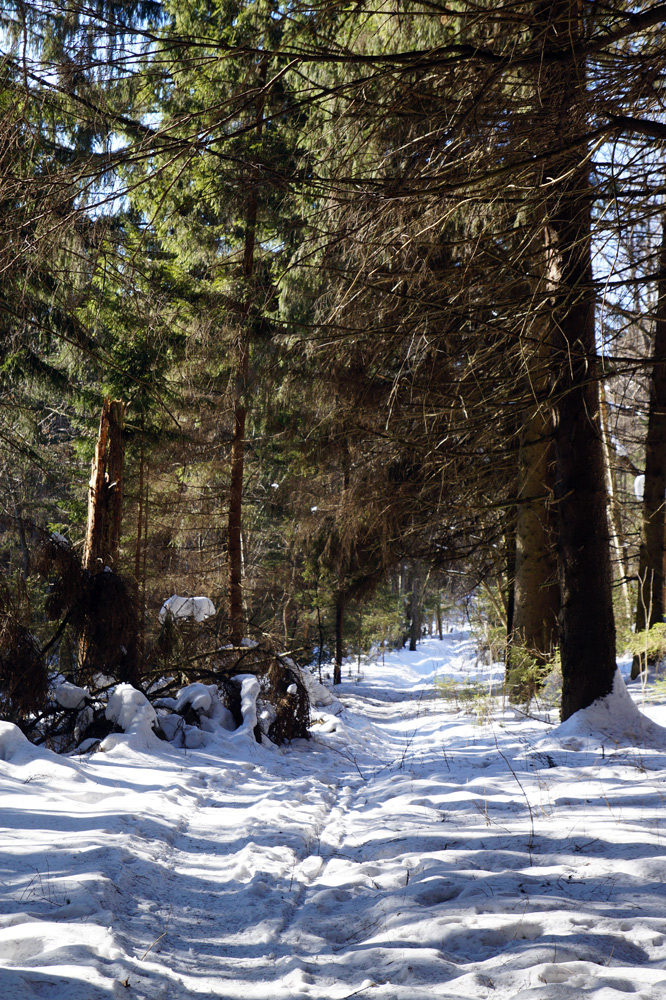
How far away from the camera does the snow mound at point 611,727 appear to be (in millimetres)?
5750

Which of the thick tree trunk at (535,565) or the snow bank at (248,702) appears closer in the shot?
the snow bank at (248,702)

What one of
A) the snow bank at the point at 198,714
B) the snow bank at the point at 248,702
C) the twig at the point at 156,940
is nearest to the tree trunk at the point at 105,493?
the snow bank at the point at 198,714

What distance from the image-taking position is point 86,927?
2.60 metres

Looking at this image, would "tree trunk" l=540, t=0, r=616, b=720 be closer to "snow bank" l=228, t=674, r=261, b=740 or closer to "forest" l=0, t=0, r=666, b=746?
"forest" l=0, t=0, r=666, b=746

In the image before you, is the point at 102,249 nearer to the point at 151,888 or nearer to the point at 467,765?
the point at 151,888

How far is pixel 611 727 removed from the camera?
19.5 ft

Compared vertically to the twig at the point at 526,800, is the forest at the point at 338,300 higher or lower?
higher

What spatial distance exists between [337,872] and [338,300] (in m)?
3.59

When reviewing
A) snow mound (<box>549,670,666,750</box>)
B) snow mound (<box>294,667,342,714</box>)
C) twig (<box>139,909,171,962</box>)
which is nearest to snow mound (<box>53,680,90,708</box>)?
twig (<box>139,909,171,962</box>)

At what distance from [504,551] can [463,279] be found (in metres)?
6.49

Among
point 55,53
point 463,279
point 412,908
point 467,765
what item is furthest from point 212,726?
point 55,53

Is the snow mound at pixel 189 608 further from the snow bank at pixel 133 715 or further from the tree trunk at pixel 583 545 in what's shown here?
the tree trunk at pixel 583 545

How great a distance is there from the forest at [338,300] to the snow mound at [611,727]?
19 centimetres

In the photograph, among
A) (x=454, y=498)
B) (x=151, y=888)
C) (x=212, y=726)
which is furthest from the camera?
(x=454, y=498)
